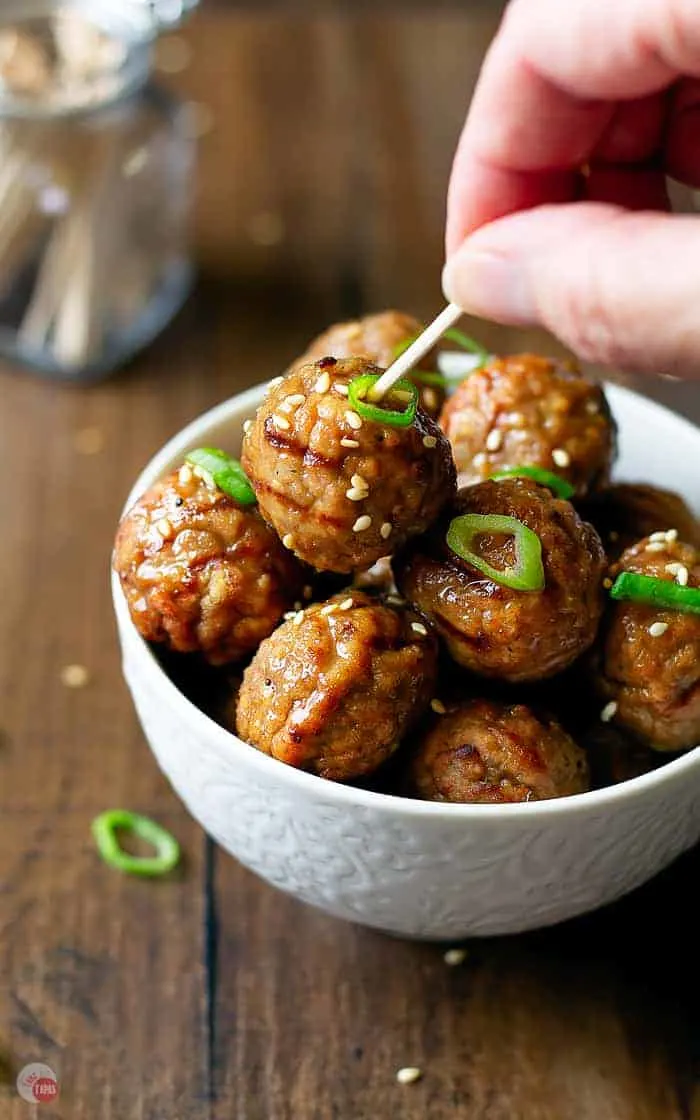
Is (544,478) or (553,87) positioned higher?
(553,87)

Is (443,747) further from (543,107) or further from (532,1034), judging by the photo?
(543,107)

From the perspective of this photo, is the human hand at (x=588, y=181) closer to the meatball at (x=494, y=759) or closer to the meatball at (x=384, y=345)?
the meatball at (x=384, y=345)

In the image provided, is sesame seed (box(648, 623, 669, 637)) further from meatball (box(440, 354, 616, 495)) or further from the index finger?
the index finger

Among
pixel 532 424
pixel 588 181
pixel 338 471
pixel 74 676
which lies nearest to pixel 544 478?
pixel 532 424

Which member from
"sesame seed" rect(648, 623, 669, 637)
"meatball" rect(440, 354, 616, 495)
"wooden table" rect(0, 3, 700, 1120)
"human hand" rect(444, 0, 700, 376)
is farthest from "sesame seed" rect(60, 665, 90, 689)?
"sesame seed" rect(648, 623, 669, 637)

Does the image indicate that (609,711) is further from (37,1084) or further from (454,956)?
(37,1084)

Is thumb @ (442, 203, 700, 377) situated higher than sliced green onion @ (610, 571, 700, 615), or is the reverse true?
thumb @ (442, 203, 700, 377)

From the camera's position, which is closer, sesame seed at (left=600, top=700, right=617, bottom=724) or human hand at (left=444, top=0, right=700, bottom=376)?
human hand at (left=444, top=0, right=700, bottom=376)
